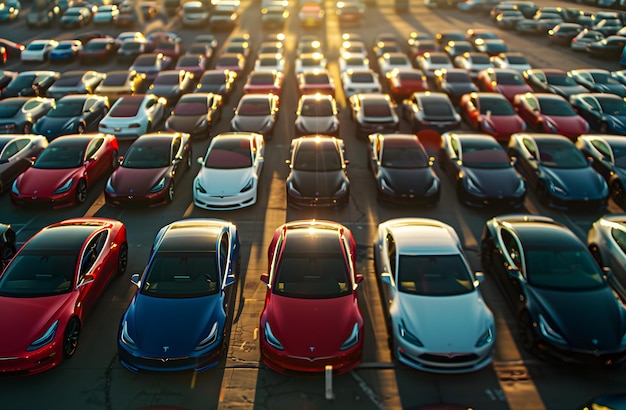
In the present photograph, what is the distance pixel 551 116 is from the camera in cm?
1802

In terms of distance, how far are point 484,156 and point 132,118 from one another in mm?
11030

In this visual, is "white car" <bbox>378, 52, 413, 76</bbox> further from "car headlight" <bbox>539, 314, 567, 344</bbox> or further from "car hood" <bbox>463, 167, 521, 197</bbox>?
Result: "car headlight" <bbox>539, 314, 567, 344</bbox>

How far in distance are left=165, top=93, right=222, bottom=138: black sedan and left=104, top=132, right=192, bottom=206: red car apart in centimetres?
243

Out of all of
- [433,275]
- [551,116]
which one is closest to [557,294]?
[433,275]

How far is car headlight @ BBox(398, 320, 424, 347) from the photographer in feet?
26.7

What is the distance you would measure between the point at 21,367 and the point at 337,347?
4.52m

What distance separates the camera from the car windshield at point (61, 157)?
47.1 ft

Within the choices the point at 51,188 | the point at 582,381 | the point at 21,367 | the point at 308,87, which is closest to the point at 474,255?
the point at 582,381

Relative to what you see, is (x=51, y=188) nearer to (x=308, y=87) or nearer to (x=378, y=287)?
(x=378, y=287)

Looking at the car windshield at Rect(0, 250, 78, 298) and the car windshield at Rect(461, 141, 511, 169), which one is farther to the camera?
the car windshield at Rect(461, 141, 511, 169)

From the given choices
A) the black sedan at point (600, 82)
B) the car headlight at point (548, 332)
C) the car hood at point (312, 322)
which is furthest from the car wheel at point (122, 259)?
the black sedan at point (600, 82)

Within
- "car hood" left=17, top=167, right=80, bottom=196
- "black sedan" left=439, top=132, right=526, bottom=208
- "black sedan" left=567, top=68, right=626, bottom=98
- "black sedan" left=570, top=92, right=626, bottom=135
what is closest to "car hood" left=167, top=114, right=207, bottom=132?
"car hood" left=17, top=167, right=80, bottom=196

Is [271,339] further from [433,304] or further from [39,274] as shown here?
[39,274]

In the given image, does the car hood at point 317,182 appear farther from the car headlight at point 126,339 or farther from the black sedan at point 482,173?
the car headlight at point 126,339
